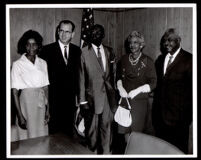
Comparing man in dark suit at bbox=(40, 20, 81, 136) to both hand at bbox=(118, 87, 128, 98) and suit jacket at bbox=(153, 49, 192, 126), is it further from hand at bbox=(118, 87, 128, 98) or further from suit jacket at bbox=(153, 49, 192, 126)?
suit jacket at bbox=(153, 49, 192, 126)

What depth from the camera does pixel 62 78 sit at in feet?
6.11

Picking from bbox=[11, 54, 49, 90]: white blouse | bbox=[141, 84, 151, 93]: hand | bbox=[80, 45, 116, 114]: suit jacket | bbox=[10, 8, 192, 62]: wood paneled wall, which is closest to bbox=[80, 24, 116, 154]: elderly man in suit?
bbox=[80, 45, 116, 114]: suit jacket

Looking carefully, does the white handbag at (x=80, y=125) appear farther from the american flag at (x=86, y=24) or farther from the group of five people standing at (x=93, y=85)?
the american flag at (x=86, y=24)

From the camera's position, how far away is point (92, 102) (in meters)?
1.89

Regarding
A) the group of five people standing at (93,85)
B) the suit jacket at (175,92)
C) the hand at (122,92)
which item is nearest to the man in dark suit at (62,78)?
the group of five people standing at (93,85)

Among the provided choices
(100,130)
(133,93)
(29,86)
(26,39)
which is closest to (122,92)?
(133,93)

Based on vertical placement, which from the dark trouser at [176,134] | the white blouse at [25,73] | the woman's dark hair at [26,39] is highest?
the woman's dark hair at [26,39]

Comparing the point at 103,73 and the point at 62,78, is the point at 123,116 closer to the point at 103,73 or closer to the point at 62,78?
the point at 103,73

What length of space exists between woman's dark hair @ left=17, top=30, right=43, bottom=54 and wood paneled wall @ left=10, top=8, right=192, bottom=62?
22 millimetres

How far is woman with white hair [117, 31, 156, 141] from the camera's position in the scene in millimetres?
1835

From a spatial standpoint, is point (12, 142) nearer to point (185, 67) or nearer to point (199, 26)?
point (185, 67)

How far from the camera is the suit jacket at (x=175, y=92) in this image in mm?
1785

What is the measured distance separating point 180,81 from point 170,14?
1.55ft

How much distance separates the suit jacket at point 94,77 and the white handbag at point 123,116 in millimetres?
120
